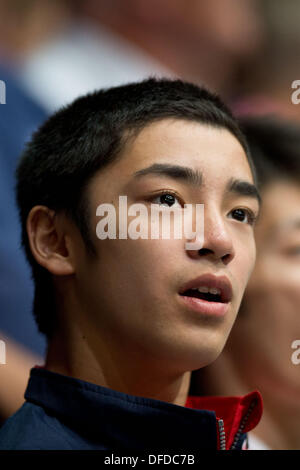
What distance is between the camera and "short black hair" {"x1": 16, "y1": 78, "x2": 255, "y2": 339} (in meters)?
1.01

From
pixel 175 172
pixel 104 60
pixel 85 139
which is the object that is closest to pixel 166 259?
pixel 175 172

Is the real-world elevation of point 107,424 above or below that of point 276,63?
below

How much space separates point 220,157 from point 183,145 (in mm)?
66

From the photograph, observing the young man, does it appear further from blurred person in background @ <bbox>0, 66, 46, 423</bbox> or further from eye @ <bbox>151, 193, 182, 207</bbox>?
blurred person in background @ <bbox>0, 66, 46, 423</bbox>

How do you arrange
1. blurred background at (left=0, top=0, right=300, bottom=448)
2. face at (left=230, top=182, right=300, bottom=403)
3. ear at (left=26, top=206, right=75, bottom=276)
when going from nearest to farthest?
ear at (left=26, top=206, right=75, bottom=276)
face at (left=230, top=182, right=300, bottom=403)
blurred background at (left=0, top=0, right=300, bottom=448)

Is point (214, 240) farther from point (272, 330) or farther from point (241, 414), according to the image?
point (272, 330)

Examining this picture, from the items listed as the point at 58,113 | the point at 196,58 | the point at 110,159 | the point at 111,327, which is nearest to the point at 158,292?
the point at 111,327

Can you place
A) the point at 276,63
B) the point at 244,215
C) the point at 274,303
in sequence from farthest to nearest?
1. the point at 276,63
2. the point at 274,303
3. the point at 244,215

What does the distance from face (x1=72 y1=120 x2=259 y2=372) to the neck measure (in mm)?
12

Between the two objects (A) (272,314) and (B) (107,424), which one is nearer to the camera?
(B) (107,424)

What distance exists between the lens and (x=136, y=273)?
0.94 metres

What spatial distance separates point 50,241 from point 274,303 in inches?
20.3

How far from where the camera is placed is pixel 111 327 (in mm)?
965

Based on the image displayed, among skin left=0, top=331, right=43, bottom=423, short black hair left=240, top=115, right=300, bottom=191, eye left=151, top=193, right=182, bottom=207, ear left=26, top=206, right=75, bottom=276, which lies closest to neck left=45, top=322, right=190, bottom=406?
ear left=26, top=206, right=75, bottom=276
